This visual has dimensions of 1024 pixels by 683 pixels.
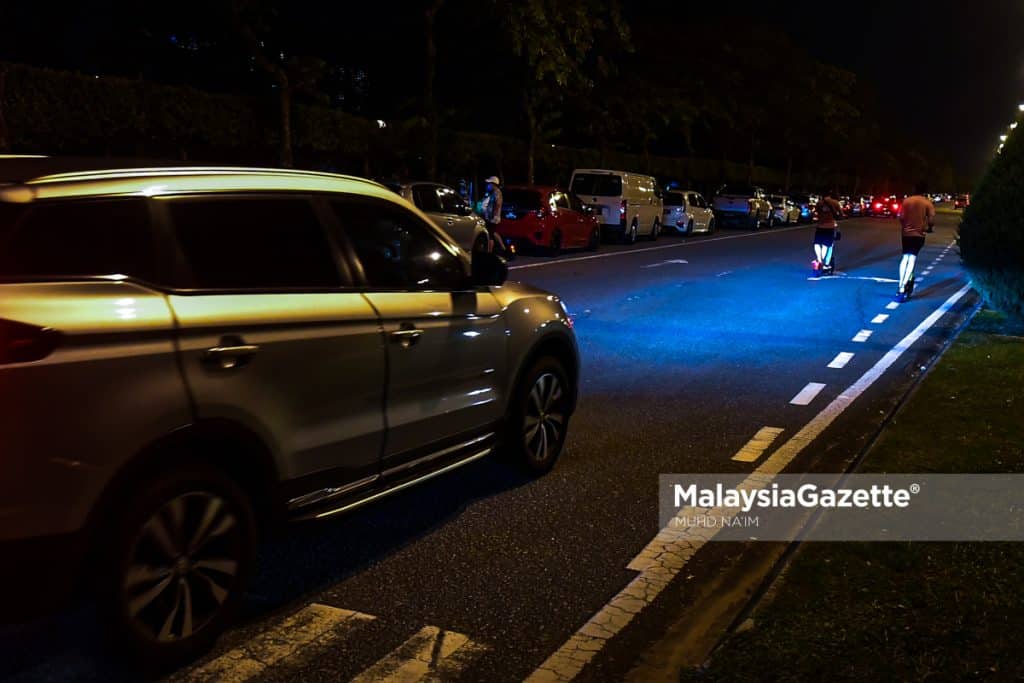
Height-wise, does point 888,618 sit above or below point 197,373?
below

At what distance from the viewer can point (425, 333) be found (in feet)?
15.7

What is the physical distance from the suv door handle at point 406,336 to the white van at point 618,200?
2211 cm

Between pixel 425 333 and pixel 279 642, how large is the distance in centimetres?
160

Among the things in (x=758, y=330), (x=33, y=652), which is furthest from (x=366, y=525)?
(x=758, y=330)

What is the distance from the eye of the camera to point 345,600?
170 inches

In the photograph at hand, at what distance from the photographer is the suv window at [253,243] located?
3.83 m

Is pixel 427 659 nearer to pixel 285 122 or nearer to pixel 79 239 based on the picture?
pixel 79 239

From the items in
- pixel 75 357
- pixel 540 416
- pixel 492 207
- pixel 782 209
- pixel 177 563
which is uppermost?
pixel 75 357

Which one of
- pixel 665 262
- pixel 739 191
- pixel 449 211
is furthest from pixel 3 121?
pixel 739 191

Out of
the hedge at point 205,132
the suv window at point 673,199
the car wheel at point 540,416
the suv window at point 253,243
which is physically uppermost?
the hedge at point 205,132

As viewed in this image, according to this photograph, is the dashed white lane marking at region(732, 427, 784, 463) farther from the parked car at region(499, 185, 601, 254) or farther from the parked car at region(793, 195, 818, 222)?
the parked car at region(793, 195, 818, 222)

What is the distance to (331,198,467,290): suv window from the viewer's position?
15.3 ft

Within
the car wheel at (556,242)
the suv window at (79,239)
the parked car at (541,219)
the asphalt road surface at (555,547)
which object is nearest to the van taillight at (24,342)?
the suv window at (79,239)

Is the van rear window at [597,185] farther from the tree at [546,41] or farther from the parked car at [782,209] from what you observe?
the parked car at [782,209]
